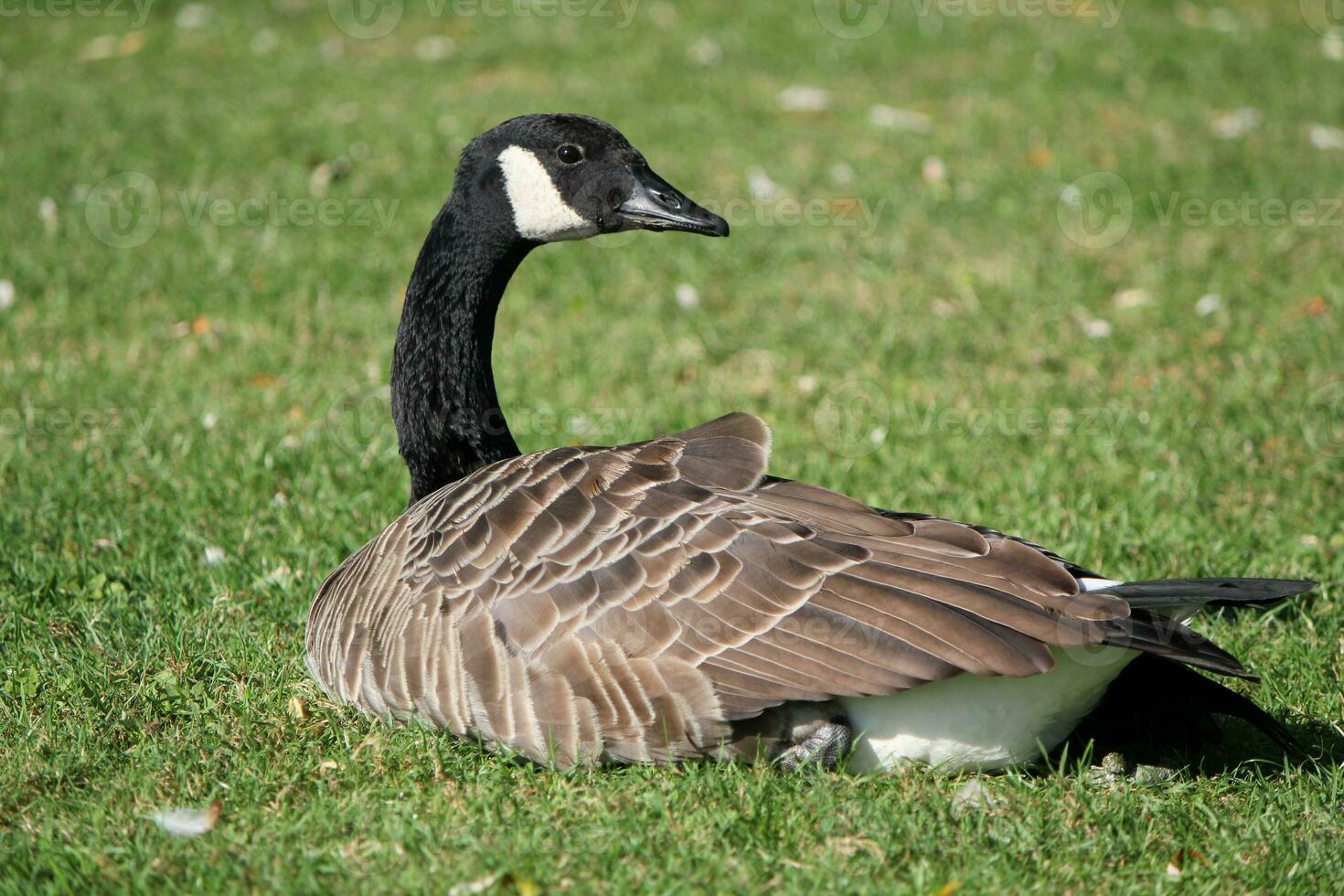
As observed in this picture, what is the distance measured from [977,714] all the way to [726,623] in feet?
2.23

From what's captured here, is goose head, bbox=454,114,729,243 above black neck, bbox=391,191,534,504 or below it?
above

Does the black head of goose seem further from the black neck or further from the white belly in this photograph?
the white belly

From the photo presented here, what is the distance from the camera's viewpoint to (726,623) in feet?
10.2

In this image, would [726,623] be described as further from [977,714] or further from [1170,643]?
[1170,643]

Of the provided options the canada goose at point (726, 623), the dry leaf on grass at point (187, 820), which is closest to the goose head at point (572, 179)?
the canada goose at point (726, 623)

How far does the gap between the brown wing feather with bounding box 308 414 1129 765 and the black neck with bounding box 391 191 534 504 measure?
2.04ft

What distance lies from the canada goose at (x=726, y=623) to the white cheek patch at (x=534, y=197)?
2.61 feet

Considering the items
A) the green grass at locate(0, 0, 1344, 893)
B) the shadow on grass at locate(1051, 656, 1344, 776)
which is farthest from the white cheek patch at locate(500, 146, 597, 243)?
the shadow on grass at locate(1051, 656, 1344, 776)

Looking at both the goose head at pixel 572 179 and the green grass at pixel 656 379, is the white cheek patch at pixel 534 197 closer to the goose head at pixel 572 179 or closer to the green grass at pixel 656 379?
the goose head at pixel 572 179

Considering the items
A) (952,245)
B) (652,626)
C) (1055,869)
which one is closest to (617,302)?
(952,245)

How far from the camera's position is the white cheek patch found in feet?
13.2

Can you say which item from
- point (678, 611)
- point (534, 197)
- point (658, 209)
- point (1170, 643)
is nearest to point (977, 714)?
point (1170, 643)

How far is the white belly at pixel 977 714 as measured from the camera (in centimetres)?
314

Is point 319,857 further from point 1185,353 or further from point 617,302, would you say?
point 1185,353
